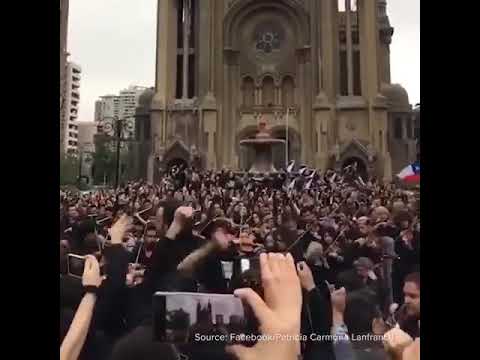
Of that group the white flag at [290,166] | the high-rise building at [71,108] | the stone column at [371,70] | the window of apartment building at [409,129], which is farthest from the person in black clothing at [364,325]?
the high-rise building at [71,108]

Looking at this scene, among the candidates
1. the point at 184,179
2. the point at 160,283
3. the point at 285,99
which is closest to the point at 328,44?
the point at 285,99

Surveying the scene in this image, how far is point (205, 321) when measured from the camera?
647cm

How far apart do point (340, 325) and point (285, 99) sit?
432cm

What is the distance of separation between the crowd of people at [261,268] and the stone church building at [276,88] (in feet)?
3.71

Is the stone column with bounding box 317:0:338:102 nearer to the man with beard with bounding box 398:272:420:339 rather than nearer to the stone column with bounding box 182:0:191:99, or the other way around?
the stone column with bounding box 182:0:191:99

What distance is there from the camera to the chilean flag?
276 inches

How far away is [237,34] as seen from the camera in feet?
32.2

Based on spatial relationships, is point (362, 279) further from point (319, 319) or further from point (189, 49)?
point (189, 49)

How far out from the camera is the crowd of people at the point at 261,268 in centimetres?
643

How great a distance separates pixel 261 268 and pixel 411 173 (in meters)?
2.52

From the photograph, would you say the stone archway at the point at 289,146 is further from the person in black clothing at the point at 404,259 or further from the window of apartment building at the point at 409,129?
the person in black clothing at the point at 404,259

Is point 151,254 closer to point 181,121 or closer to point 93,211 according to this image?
point 93,211

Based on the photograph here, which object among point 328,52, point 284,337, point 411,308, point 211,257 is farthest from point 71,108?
point 411,308
